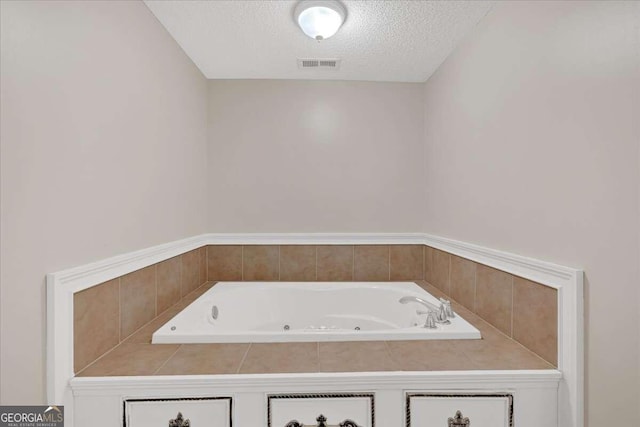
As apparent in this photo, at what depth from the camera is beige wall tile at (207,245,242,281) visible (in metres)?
2.47

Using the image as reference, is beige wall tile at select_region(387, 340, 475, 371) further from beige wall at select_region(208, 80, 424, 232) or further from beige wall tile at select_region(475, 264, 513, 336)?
beige wall at select_region(208, 80, 424, 232)

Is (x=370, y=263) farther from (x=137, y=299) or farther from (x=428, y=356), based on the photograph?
(x=137, y=299)

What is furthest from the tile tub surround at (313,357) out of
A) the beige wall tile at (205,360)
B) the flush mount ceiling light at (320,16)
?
the flush mount ceiling light at (320,16)

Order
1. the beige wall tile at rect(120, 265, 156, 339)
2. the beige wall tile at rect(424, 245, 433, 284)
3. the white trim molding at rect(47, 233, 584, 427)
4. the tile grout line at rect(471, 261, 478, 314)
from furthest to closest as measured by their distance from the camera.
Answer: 1. the beige wall tile at rect(424, 245, 433, 284)
2. the tile grout line at rect(471, 261, 478, 314)
3. the beige wall tile at rect(120, 265, 156, 339)
4. the white trim molding at rect(47, 233, 584, 427)

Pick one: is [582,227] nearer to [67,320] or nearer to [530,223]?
[530,223]

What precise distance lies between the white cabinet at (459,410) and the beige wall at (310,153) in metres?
1.51

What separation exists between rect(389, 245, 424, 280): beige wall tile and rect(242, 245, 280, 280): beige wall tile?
0.90 m

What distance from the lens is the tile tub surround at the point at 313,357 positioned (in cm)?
114

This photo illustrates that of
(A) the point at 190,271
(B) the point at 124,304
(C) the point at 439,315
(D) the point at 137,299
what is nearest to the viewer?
(B) the point at 124,304

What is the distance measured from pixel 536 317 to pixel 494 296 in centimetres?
28

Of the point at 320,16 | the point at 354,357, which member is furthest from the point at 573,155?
the point at 320,16

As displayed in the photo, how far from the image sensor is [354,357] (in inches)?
48.5

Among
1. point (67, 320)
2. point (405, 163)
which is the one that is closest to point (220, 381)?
point (67, 320)

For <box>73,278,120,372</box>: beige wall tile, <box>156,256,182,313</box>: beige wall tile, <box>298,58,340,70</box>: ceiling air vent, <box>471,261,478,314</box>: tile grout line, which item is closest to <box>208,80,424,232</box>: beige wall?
<box>298,58,340,70</box>: ceiling air vent
